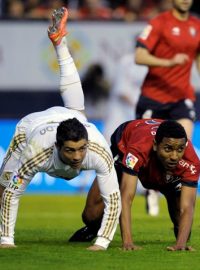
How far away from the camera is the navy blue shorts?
1415cm

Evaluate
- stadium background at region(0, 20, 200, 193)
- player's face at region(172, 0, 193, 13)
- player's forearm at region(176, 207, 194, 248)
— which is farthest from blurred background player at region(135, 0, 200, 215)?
stadium background at region(0, 20, 200, 193)

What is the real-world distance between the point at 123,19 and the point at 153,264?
40.5 feet

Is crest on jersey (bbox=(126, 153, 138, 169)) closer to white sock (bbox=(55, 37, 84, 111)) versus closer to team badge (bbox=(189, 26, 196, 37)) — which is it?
white sock (bbox=(55, 37, 84, 111))

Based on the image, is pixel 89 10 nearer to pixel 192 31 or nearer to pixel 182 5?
pixel 192 31

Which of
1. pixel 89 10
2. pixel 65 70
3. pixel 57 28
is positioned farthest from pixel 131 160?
pixel 89 10

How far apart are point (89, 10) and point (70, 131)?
473 inches

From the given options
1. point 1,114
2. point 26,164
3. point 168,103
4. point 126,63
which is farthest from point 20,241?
point 1,114

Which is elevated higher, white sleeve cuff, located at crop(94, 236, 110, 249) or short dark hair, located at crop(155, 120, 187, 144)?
short dark hair, located at crop(155, 120, 187, 144)

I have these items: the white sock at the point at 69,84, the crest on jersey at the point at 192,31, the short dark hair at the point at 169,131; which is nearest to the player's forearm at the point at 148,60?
the crest on jersey at the point at 192,31

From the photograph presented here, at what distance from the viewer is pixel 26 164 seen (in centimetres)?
954

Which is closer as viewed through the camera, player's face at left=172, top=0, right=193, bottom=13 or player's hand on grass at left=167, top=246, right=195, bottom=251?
player's hand on grass at left=167, top=246, right=195, bottom=251

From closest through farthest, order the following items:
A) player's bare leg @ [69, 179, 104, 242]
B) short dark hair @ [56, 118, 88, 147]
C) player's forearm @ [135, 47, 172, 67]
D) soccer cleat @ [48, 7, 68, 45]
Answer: short dark hair @ [56, 118, 88, 147] → player's bare leg @ [69, 179, 104, 242] → soccer cleat @ [48, 7, 68, 45] → player's forearm @ [135, 47, 172, 67]

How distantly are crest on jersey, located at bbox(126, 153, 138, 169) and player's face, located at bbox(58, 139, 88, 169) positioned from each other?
21.1 inches

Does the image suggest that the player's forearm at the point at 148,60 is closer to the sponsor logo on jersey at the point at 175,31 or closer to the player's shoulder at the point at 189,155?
the sponsor logo on jersey at the point at 175,31
